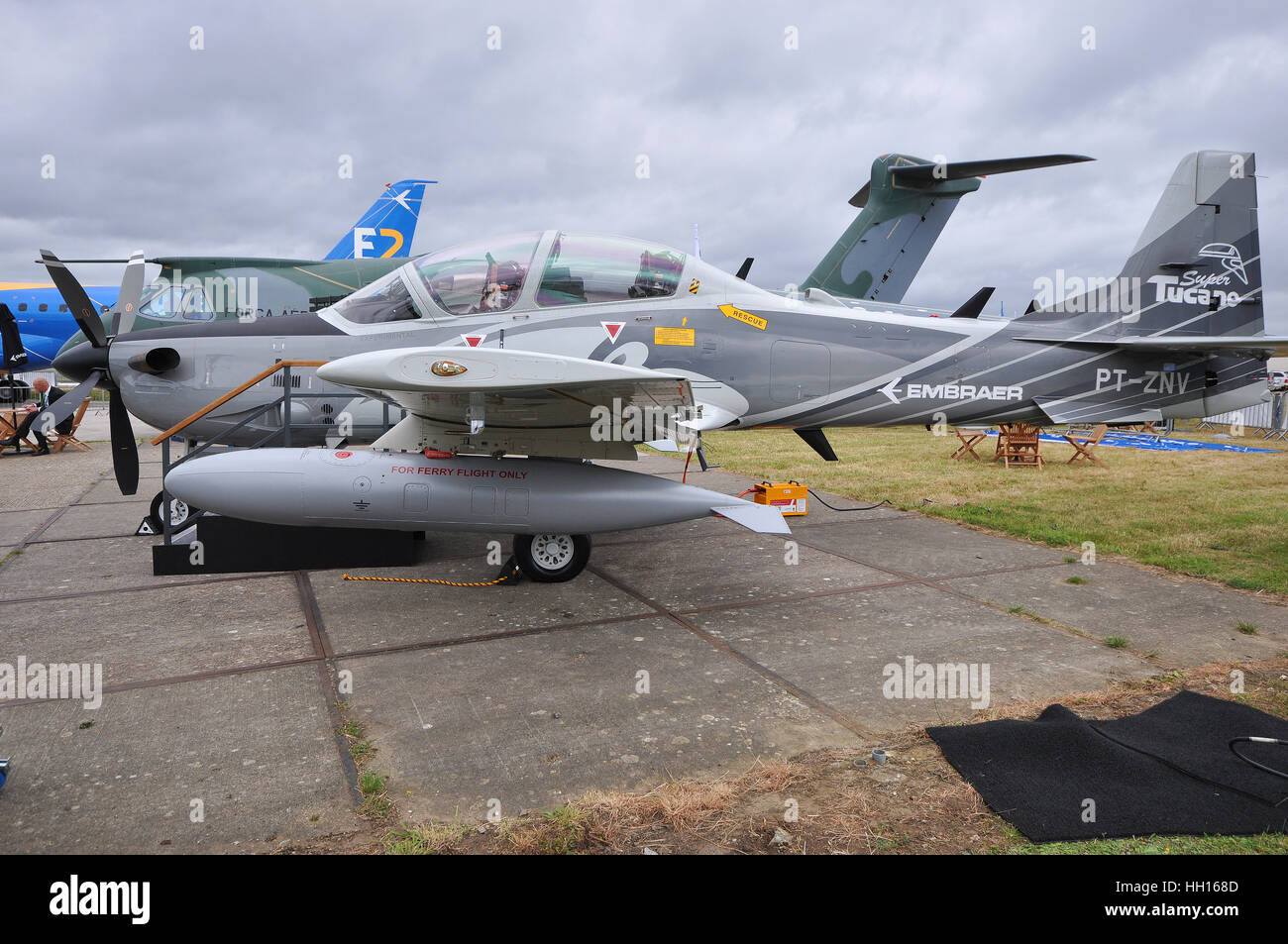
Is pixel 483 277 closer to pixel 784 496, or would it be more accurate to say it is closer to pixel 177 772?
pixel 784 496

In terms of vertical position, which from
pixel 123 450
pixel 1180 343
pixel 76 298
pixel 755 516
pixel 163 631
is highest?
pixel 76 298

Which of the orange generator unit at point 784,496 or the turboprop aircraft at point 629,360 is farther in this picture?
the orange generator unit at point 784,496

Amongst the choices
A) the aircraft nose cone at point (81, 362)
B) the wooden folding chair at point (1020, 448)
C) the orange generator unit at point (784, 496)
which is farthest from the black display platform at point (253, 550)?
the wooden folding chair at point (1020, 448)

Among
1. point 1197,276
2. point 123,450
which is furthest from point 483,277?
point 1197,276

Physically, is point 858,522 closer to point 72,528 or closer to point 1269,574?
point 1269,574

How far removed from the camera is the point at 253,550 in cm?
650

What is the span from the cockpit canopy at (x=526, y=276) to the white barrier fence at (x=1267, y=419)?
20520 mm

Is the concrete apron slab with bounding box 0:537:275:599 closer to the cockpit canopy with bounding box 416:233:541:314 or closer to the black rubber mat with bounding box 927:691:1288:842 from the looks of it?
the cockpit canopy with bounding box 416:233:541:314

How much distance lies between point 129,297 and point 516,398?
15.3 feet

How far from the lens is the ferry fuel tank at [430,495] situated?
552cm

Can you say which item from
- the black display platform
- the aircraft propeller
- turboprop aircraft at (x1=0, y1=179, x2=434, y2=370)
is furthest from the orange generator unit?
turboprop aircraft at (x1=0, y1=179, x2=434, y2=370)

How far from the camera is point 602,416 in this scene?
582 centimetres

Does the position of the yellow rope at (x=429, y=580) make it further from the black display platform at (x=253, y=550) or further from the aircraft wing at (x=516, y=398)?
the aircraft wing at (x=516, y=398)

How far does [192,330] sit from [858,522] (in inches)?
298
